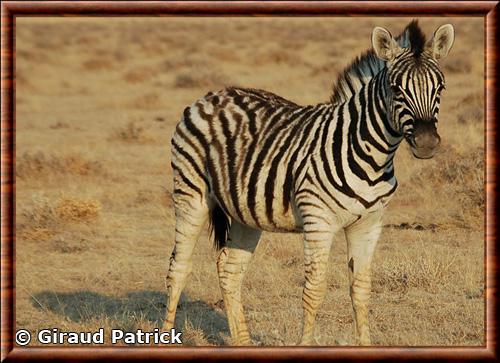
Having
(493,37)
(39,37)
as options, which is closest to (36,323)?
(493,37)

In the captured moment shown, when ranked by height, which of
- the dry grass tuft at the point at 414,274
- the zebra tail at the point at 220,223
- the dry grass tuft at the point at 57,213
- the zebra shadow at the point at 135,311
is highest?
the dry grass tuft at the point at 57,213

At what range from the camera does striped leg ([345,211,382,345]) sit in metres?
6.27

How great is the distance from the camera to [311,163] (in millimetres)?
6168

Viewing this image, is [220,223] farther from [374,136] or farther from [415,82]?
[415,82]

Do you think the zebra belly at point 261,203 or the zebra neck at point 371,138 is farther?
the zebra belly at point 261,203

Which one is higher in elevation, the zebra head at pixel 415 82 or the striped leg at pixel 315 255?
the zebra head at pixel 415 82

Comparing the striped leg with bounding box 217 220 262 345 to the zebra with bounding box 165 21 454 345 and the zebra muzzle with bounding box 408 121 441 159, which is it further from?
the zebra muzzle with bounding box 408 121 441 159

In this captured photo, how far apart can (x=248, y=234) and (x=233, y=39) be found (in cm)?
3086

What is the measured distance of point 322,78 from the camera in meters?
22.8

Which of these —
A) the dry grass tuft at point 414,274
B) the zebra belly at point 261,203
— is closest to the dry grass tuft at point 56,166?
the dry grass tuft at point 414,274

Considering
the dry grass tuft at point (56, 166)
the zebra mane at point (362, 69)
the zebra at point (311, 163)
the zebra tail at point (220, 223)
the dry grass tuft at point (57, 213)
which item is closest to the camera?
the zebra at point (311, 163)
